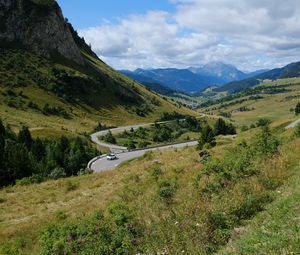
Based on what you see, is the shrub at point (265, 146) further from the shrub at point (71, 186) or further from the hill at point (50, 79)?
the hill at point (50, 79)

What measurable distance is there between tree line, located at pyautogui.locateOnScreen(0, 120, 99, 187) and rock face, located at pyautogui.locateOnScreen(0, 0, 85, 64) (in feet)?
319

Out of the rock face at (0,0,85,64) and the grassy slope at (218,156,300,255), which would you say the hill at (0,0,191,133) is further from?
the grassy slope at (218,156,300,255)

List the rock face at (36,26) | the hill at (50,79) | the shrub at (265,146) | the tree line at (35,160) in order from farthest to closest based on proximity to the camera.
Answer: the rock face at (36,26) < the hill at (50,79) < the tree line at (35,160) < the shrub at (265,146)

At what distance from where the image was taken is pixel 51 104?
14750 cm

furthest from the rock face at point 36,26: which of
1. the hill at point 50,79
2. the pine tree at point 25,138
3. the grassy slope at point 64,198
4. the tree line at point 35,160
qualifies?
the grassy slope at point 64,198

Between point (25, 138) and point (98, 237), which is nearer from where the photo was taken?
point (98, 237)

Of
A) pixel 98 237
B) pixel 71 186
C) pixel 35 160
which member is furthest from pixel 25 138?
pixel 98 237

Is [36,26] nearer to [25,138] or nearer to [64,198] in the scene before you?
[25,138]

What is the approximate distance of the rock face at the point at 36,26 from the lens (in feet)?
557

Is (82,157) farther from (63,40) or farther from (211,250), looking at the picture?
(63,40)

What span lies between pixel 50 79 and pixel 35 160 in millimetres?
99440

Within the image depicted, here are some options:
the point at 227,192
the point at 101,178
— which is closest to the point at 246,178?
the point at 227,192

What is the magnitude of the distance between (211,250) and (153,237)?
1.83 metres

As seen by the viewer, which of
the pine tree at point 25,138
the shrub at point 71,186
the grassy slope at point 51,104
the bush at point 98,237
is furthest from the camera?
the grassy slope at point 51,104
